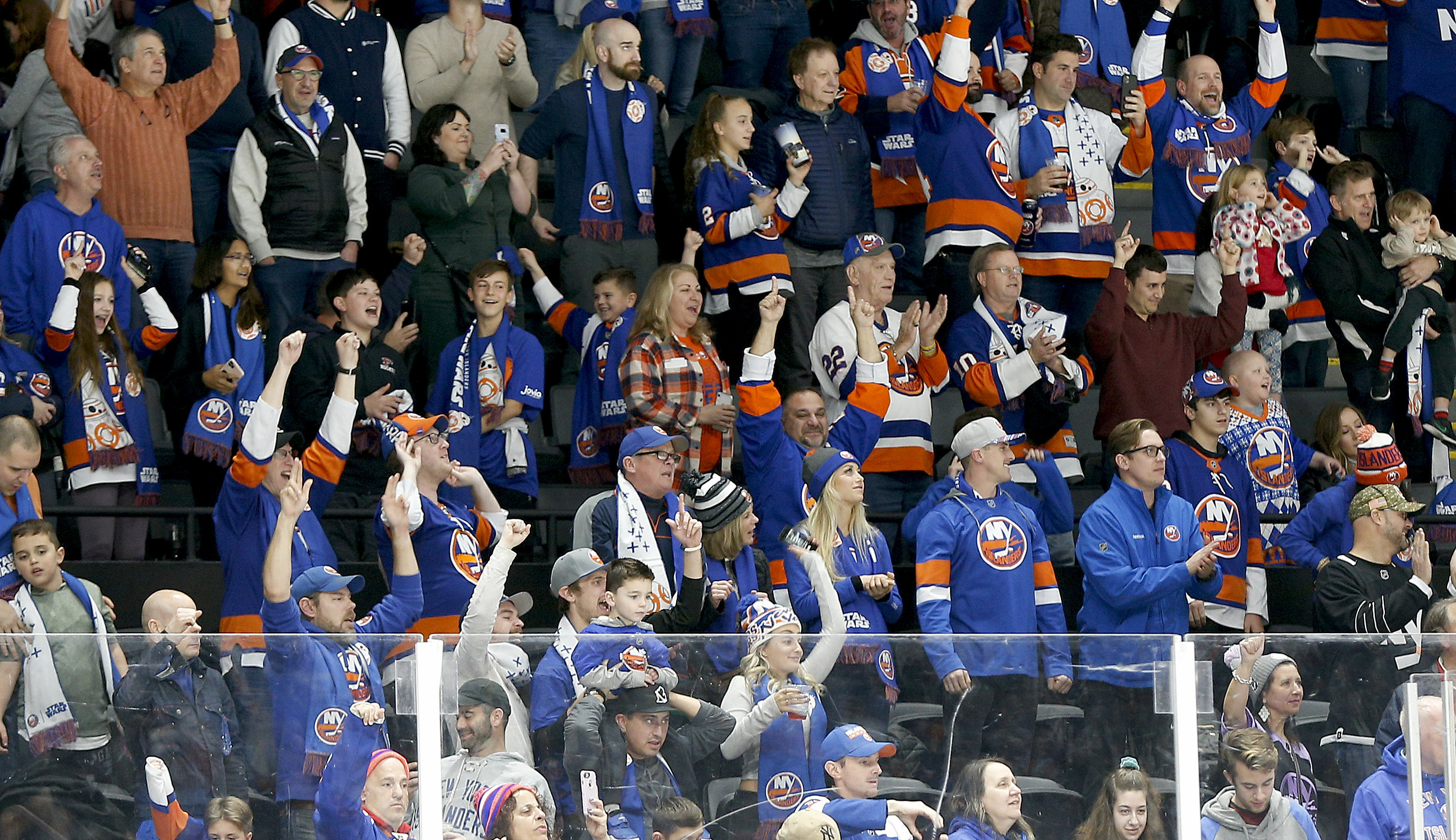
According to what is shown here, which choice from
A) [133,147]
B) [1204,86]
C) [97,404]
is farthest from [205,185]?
[1204,86]

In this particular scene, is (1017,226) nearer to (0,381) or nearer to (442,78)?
(442,78)

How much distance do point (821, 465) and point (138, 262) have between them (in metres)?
2.98

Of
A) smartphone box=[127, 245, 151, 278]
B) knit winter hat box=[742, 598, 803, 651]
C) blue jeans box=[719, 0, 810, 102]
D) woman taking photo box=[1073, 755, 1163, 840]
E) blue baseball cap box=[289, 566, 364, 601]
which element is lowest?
woman taking photo box=[1073, 755, 1163, 840]

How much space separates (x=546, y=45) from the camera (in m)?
10.4

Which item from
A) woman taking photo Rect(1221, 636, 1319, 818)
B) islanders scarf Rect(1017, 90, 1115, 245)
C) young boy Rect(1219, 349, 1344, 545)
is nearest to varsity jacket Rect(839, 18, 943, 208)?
islanders scarf Rect(1017, 90, 1115, 245)

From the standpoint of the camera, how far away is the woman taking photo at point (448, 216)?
30.1 ft

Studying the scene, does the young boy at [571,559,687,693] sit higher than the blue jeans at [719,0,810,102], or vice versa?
the blue jeans at [719,0,810,102]

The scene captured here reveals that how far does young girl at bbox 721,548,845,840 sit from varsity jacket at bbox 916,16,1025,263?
13.3 feet

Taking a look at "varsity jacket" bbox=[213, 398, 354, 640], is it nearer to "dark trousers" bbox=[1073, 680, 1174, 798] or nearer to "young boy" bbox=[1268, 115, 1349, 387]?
"dark trousers" bbox=[1073, 680, 1174, 798]

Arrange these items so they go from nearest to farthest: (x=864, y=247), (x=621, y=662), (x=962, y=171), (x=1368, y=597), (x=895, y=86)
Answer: (x=621, y=662), (x=1368, y=597), (x=864, y=247), (x=962, y=171), (x=895, y=86)

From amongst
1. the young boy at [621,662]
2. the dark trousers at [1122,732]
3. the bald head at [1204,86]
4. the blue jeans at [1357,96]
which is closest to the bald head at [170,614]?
the young boy at [621,662]

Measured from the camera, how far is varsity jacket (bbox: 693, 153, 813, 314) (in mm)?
9125

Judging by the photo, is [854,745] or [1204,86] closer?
[854,745]

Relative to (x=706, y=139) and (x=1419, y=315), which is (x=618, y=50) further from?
(x=1419, y=315)
